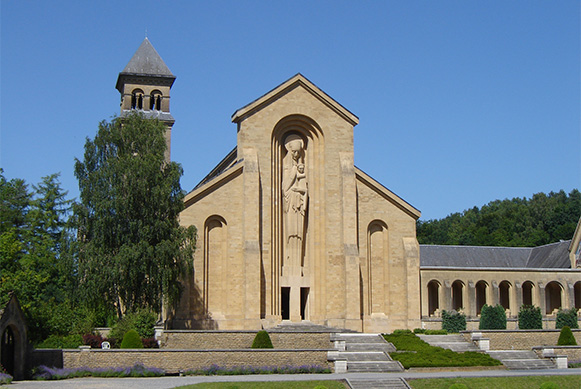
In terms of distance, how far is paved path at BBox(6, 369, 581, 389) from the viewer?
83.6 feet

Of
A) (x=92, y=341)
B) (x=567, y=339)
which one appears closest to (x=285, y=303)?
(x=92, y=341)

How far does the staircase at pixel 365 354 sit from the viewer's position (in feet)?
101

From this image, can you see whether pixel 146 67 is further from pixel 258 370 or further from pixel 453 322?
pixel 258 370

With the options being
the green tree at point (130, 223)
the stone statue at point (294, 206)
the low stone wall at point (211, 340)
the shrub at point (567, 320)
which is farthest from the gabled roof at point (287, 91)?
the shrub at point (567, 320)

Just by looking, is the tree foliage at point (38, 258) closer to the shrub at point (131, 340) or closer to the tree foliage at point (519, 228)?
the shrub at point (131, 340)

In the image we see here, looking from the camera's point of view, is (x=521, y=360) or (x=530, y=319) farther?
(x=530, y=319)

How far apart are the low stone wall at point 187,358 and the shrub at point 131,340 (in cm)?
149

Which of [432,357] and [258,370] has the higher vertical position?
[432,357]

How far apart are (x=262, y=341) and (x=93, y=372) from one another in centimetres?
805

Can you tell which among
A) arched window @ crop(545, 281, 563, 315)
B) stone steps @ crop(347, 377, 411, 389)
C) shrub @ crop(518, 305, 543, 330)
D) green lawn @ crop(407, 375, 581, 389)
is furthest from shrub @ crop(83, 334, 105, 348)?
arched window @ crop(545, 281, 563, 315)

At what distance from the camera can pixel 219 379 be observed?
27.5m

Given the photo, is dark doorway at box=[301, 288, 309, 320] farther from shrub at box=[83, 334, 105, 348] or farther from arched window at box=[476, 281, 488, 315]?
arched window at box=[476, 281, 488, 315]

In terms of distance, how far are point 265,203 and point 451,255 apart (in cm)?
2994

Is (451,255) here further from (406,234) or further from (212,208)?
(212,208)
